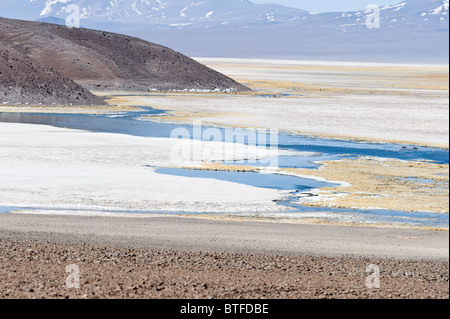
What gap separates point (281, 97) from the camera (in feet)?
230

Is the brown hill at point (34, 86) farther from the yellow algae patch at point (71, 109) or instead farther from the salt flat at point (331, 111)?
the salt flat at point (331, 111)

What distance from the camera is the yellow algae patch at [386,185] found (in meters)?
22.6

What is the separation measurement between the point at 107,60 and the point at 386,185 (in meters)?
71.7

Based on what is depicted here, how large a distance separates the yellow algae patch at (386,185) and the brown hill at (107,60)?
55503mm

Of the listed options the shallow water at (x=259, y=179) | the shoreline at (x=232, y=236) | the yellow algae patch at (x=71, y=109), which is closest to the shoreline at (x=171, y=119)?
the yellow algae patch at (x=71, y=109)

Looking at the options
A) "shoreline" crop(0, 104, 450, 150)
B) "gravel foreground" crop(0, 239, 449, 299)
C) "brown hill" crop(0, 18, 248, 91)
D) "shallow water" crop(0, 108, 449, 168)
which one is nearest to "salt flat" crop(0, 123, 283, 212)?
"shallow water" crop(0, 108, 449, 168)

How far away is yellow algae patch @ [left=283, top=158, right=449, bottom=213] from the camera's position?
22.6 meters

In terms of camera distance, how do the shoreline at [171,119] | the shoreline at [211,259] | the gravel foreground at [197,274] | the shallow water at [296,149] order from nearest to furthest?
the gravel foreground at [197,274], the shoreline at [211,259], the shallow water at [296,149], the shoreline at [171,119]

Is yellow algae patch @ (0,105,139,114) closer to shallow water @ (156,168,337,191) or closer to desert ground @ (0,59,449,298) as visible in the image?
desert ground @ (0,59,449,298)

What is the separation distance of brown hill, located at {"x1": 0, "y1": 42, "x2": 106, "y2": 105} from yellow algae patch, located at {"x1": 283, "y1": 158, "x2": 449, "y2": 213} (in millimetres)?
37578

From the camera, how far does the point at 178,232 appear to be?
17.9 meters

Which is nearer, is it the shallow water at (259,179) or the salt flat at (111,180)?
the salt flat at (111,180)
